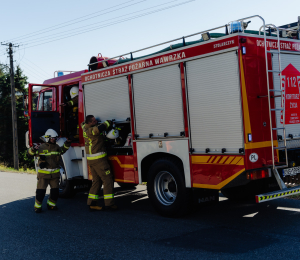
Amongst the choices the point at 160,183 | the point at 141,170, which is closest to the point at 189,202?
the point at 160,183

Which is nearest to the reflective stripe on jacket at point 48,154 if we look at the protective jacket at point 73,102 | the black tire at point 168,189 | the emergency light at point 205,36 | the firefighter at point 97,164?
the firefighter at point 97,164

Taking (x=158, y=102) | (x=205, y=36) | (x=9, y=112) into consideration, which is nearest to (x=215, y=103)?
(x=205, y=36)

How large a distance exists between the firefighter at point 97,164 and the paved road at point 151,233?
0.28 metres

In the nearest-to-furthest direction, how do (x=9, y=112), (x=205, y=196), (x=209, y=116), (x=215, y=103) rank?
1. (x=215, y=103)
2. (x=209, y=116)
3. (x=205, y=196)
4. (x=9, y=112)

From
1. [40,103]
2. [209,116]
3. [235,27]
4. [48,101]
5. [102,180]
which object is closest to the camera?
[235,27]

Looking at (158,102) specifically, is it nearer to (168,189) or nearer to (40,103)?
(168,189)

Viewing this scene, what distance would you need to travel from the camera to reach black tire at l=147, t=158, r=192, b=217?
614 centimetres

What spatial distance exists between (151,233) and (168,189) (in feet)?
3.70

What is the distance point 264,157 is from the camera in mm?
5402

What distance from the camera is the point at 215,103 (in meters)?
5.55

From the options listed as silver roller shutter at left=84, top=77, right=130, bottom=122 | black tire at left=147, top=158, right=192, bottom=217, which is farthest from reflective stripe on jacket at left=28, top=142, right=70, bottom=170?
black tire at left=147, top=158, right=192, bottom=217

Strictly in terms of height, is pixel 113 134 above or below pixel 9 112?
below

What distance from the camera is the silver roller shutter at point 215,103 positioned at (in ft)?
17.4

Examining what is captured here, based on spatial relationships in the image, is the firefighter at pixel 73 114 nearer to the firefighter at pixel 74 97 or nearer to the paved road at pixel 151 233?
the firefighter at pixel 74 97
